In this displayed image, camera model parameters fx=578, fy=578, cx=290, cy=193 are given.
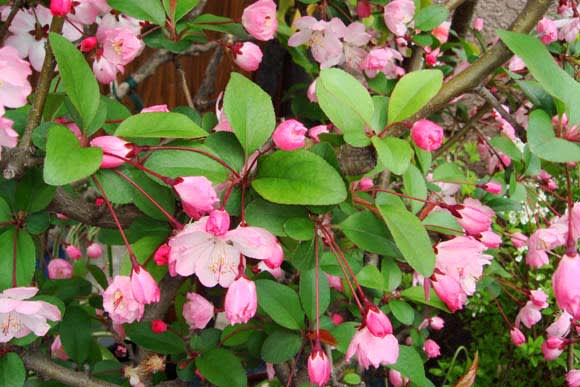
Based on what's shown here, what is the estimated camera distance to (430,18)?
0.92 metres

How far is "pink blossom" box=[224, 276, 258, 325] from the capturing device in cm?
51

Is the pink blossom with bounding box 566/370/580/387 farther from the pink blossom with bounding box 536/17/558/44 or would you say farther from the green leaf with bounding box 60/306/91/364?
the green leaf with bounding box 60/306/91/364

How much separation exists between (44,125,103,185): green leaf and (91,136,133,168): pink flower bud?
0.08 feet

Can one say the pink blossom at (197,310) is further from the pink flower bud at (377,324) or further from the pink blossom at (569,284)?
the pink blossom at (569,284)

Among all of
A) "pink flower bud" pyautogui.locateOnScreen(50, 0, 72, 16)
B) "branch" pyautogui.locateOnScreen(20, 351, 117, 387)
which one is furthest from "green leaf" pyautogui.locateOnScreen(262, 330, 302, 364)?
"pink flower bud" pyautogui.locateOnScreen(50, 0, 72, 16)

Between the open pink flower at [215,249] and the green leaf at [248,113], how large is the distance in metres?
0.08

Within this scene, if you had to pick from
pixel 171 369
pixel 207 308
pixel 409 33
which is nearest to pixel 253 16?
pixel 409 33

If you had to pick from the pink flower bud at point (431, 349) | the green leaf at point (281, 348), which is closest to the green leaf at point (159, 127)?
the green leaf at point (281, 348)

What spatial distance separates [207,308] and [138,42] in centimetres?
38

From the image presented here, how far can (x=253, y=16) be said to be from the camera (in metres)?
0.77

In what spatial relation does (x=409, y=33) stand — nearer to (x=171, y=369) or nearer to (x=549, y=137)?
(x=549, y=137)

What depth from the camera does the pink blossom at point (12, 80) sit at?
0.50 metres

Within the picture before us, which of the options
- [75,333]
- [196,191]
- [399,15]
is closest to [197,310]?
[75,333]

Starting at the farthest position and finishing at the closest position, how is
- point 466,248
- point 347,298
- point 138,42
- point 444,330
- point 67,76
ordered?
point 444,330
point 347,298
point 138,42
point 466,248
point 67,76
